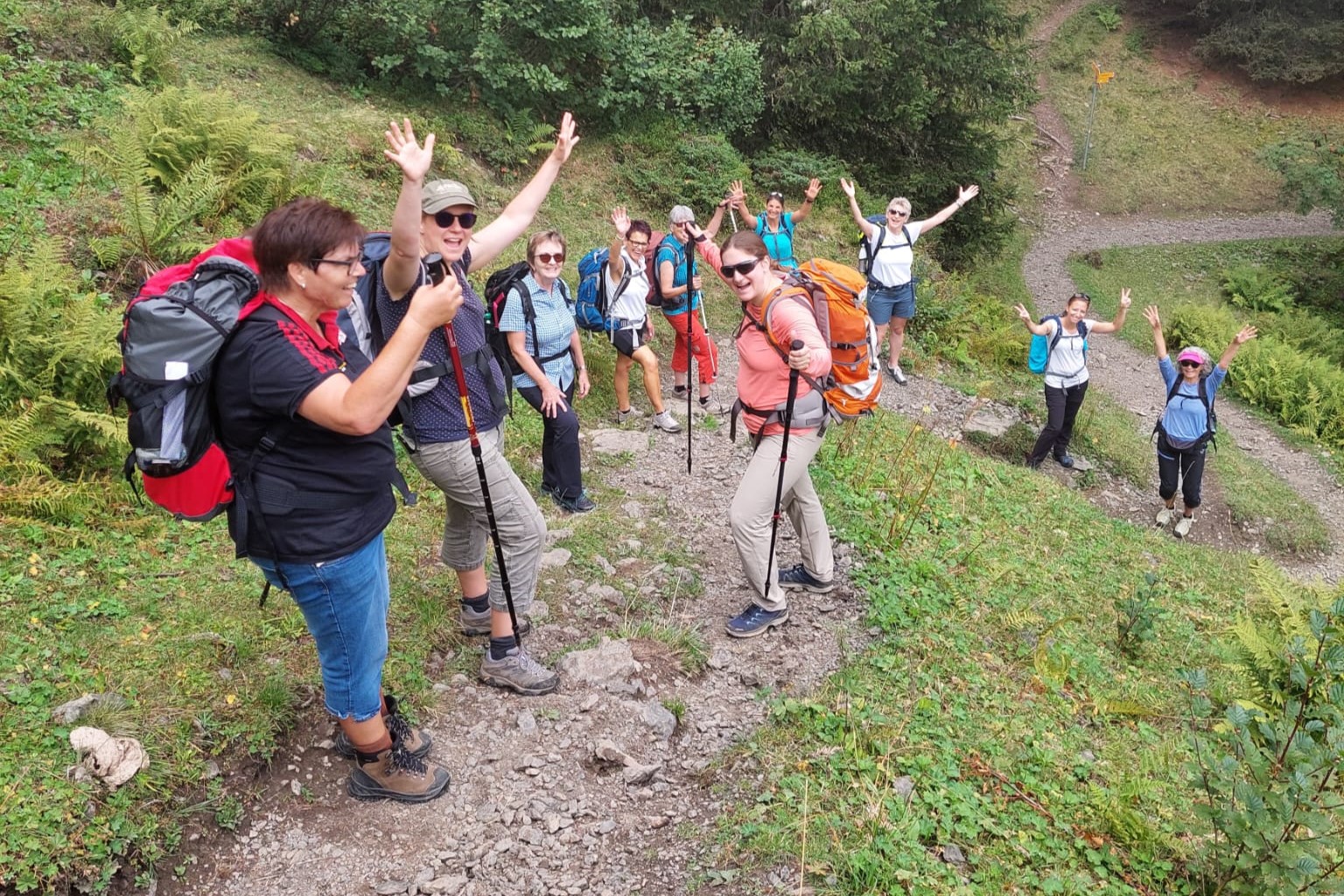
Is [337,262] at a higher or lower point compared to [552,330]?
higher

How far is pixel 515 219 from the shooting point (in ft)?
14.6

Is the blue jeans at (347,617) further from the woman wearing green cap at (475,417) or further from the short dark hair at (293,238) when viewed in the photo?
the short dark hair at (293,238)

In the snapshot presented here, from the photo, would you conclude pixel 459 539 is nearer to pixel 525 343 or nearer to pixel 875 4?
pixel 525 343

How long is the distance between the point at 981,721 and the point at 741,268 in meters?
2.98

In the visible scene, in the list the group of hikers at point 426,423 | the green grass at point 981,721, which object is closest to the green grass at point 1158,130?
the green grass at point 981,721

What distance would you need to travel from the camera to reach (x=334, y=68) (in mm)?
13617

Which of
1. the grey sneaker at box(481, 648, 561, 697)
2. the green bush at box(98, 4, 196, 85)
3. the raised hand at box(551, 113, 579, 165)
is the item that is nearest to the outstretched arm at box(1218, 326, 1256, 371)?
the raised hand at box(551, 113, 579, 165)

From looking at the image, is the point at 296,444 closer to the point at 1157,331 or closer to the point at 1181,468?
the point at 1157,331

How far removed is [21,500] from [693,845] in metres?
4.30

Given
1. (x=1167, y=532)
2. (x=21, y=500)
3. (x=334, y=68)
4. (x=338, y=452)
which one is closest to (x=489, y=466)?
(x=338, y=452)

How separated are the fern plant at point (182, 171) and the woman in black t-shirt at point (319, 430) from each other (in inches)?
206

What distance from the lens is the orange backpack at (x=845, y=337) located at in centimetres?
546

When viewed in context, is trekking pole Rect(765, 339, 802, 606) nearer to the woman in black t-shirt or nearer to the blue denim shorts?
the woman in black t-shirt

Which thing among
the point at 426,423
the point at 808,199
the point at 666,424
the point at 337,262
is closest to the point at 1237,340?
the point at 808,199
